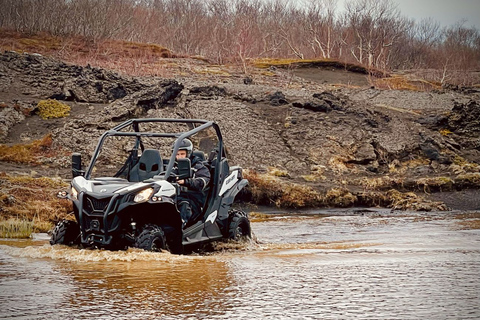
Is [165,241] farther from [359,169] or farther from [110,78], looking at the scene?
[110,78]

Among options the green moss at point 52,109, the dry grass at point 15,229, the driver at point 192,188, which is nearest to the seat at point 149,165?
the driver at point 192,188

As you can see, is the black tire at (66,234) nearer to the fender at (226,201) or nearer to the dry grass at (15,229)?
the fender at (226,201)

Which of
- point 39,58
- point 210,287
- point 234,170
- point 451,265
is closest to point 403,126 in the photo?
→ point 39,58

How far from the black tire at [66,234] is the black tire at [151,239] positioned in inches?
42.6

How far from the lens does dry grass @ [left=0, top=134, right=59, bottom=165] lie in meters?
20.5

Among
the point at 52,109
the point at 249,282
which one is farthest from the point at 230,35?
the point at 249,282

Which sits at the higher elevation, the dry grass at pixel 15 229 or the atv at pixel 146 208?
the atv at pixel 146 208

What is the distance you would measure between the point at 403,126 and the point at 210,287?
66.0 feet

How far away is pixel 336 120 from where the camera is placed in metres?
25.6

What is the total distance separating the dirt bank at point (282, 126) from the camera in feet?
71.1

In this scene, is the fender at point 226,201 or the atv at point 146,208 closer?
the atv at point 146,208

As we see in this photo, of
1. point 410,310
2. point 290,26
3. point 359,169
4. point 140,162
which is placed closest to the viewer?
point 410,310

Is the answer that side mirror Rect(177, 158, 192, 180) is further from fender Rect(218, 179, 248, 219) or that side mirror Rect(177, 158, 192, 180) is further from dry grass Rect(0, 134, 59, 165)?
dry grass Rect(0, 134, 59, 165)

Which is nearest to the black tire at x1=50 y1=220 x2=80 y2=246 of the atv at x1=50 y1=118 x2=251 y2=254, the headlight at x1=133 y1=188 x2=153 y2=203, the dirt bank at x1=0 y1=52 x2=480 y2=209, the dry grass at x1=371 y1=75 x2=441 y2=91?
the atv at x1=50 y1=118 x2=251 y2=254
